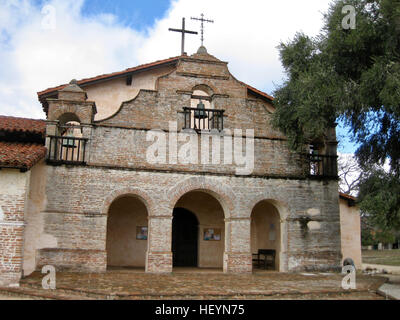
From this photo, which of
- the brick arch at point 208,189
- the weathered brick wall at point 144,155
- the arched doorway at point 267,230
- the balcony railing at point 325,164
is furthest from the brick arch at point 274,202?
the balcony railing at point 325,164

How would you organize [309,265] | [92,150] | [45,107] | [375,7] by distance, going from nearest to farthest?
1. [375,7]
2. [92,150]
3. [309,265]
4. [45,107]

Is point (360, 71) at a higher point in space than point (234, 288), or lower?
higher

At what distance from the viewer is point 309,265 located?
52.5 feet

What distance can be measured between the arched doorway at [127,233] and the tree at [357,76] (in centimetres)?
755

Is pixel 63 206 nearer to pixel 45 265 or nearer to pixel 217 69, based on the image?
pixel 45 265

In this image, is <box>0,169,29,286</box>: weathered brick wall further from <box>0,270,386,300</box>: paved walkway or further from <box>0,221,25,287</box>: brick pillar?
<box>0,270,386,300</box>: paved walkway

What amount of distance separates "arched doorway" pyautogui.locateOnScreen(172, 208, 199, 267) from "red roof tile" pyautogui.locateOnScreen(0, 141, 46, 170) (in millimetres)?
6651

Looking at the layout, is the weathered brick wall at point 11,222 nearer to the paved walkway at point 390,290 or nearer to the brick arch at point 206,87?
the brick arch at point 206,87

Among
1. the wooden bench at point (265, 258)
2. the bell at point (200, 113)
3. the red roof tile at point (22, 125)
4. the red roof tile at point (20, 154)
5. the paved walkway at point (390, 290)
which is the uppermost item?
the bell at point (200, 113)

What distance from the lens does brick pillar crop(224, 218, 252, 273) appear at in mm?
15312

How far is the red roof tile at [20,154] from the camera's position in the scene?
1145cm

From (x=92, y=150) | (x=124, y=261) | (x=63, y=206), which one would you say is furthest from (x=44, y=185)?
(x=124, y=261)

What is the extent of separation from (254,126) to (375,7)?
5.88 metres

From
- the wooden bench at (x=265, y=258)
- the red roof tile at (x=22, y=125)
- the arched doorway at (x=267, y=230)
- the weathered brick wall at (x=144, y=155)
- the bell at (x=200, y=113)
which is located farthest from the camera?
the wooden bench at (x=265, y=258)
